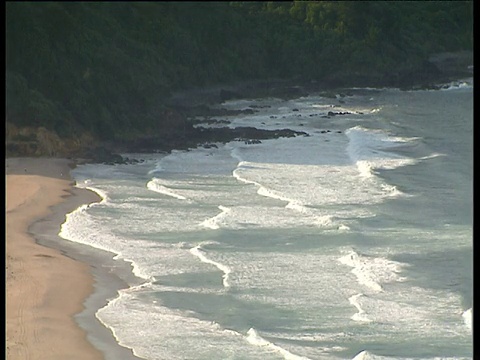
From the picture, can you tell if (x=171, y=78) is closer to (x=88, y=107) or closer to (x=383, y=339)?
(x=88, y=107)

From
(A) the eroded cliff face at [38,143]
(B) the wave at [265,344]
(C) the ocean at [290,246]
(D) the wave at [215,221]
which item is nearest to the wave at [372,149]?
(C) the ocean at [290,246]

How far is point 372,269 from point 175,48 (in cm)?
3092

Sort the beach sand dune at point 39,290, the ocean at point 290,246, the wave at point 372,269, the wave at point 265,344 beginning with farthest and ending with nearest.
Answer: the wave at point 372,269 < the ocean at point 290,246 < the beach sand dune at point 39,290 < the wave at point 265,344

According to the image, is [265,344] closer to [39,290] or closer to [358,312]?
[358,312]

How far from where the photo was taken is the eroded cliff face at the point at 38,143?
28609mm

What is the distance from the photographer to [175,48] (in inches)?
1810

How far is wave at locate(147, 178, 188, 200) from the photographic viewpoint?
22748mm

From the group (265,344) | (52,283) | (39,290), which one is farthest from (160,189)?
(265,344)

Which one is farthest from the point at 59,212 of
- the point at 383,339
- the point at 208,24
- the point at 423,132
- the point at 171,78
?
the point at 208,24

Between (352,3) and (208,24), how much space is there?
8.37 metres

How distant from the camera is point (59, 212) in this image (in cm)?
2120

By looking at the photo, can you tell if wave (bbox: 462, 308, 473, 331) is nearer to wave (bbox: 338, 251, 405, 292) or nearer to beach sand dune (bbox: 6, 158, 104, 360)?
wave (bbox: 338, 251, 405, 292)

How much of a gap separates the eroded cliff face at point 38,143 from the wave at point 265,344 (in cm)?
1666

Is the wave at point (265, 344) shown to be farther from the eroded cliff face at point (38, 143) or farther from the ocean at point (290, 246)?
the eroded cliff face at point (38, 143)
